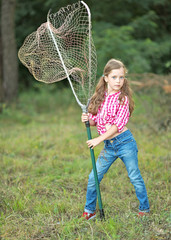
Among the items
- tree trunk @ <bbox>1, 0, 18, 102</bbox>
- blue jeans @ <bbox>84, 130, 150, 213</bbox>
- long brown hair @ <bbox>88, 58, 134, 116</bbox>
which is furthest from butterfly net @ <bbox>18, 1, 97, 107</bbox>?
tree trunk @ <bbox>1, 0, 18, 102</bbox>

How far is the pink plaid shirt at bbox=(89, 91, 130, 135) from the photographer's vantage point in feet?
9.68

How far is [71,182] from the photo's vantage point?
413 centimetres

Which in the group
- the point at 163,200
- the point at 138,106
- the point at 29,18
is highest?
the point at 29,18

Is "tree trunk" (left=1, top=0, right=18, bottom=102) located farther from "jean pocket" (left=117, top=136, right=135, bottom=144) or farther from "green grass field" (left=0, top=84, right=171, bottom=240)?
"jean pocket" (left=117, top=136, right=135, bottom=144)

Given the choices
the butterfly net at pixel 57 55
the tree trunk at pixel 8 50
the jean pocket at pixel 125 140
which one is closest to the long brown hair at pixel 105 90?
the butterfly net at pixel 57 55

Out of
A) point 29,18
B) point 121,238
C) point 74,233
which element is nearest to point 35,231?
point 74,233

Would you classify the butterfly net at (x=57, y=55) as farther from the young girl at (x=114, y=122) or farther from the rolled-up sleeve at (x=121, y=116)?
the rolled-up sleeve at (x=121, y=116)

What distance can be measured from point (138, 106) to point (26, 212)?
4.70 meters

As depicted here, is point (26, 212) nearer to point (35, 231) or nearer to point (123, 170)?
point (35, 231)

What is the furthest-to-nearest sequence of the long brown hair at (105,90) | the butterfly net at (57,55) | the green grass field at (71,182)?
the butterfly net at (57,55)
the long brown hair at (105,90)
the green grass field at (71,182)

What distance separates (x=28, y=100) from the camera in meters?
10.8

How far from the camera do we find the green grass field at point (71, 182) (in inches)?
112

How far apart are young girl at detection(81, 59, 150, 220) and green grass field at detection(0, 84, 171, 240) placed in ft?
0.96

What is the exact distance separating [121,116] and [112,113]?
0.10 metres
